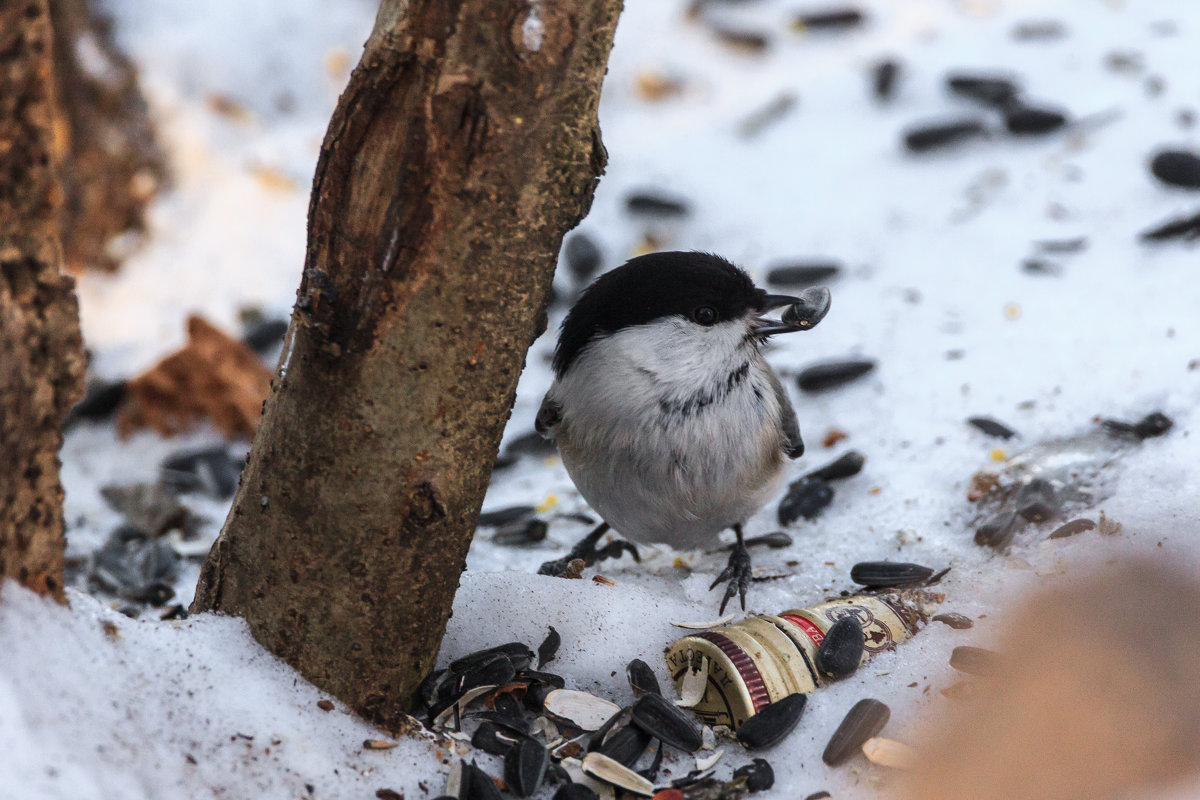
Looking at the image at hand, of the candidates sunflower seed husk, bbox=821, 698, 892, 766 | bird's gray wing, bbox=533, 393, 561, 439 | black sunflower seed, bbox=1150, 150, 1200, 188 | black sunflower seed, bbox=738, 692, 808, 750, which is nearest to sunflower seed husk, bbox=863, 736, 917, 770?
sunflower seed husk, bbox=821, 698, 892, 766

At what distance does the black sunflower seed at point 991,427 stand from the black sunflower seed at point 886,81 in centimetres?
210

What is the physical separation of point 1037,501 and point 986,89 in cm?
246

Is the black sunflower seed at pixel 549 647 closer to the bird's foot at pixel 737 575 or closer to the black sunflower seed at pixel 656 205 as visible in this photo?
the bird's foot at pixel 737 575

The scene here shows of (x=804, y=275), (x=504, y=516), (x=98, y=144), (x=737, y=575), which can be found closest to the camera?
(x=737, y=575)

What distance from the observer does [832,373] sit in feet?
10.1

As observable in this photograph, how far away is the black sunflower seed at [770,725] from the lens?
65.4 inches

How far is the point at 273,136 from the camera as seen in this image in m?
4.22

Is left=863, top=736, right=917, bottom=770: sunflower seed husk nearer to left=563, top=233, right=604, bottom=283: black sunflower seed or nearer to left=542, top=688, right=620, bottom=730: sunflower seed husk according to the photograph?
left=542, top=688, right=620, bottom=730: sunflower seed husk

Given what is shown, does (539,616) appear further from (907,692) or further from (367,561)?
(907,692)

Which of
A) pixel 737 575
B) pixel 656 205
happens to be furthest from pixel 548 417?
pixel 656 205

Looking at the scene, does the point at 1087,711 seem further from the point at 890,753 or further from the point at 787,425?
the point at 787,425

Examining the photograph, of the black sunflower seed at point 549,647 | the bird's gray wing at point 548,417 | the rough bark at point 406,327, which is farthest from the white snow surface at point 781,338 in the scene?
the bird's gray wing at point 548,417

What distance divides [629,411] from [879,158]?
2.48 m

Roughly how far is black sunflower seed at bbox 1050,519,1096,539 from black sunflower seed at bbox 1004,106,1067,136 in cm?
231
